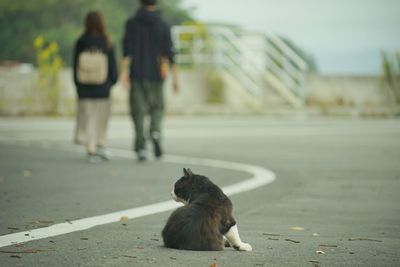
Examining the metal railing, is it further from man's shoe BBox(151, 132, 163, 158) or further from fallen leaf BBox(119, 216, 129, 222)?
fallen leaf BBox(119, 216, 129, 222)

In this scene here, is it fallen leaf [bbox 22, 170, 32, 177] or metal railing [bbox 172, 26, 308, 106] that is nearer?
fallen leaf [bbox 22, 170, 32, 177]

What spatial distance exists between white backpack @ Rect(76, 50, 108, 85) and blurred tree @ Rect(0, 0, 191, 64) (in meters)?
42.0

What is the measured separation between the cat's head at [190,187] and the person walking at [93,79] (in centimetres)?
763

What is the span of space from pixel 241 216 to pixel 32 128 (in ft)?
45.8

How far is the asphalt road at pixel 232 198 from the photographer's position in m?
5.82

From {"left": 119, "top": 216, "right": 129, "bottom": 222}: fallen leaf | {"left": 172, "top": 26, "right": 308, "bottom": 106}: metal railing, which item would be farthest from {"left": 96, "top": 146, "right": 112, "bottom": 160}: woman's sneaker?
{"left": 172, "top": 26, "right": 308, "bottom": 106}: metal railing

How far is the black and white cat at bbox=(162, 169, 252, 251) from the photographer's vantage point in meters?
5.75

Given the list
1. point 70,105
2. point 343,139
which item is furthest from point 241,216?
point 70,105

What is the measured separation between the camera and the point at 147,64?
14.0m

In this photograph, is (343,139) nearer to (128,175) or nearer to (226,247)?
(128,175)

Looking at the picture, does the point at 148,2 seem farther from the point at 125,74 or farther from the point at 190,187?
the point at 190,187

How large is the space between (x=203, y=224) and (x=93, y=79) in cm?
841

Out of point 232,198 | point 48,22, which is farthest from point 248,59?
point 48,22

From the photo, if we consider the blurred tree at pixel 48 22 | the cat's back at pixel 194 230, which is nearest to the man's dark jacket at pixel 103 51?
the cat's back at pixel 194 230
